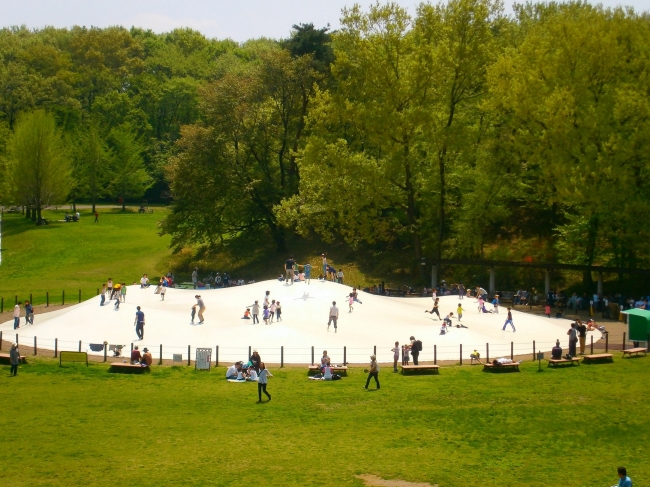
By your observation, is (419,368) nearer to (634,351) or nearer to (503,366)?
(503,366)

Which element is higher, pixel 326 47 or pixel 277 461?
pixel 326 47

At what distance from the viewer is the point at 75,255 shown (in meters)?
74.2

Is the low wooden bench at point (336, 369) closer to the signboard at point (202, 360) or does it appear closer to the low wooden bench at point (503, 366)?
the signboard at point (202, 360)

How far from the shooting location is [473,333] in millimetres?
41906

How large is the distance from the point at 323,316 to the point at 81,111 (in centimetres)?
7333

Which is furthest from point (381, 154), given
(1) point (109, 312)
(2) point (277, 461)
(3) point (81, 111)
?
(3) point (81, 111)

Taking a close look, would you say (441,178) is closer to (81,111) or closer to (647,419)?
(647,419)

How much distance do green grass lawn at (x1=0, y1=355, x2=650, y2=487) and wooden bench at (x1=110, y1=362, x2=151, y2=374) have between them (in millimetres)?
565

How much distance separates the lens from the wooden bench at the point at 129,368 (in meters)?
35.1

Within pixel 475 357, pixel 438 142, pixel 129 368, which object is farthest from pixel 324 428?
pixel 438 142

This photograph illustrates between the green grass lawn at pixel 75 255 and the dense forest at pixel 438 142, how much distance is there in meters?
5.21

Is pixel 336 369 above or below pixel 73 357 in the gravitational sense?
below

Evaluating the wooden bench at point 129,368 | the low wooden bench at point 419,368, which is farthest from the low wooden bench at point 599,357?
the wooden bench at point 129,368

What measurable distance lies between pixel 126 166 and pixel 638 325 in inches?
2712
